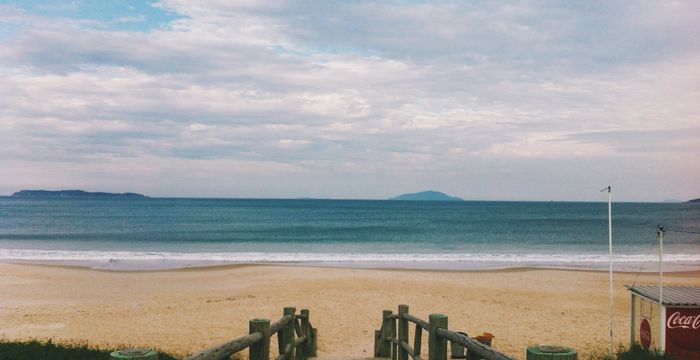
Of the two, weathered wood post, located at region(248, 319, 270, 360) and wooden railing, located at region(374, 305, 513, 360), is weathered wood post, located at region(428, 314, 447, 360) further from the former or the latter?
weathered wood post, located at region(248, 319, 270, 360)

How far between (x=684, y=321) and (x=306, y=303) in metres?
12.1

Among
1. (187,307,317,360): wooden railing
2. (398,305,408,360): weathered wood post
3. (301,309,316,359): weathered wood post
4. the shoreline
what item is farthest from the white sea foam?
(398,305,408,360): weathered wood post

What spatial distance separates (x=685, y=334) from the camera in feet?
30.0

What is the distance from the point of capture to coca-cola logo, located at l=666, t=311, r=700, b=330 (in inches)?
360

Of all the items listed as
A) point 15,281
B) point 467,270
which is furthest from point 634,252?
point 15,281

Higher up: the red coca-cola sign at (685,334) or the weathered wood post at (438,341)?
the weathered wood post at (438,341)

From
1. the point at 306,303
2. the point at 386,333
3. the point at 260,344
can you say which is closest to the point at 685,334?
the point at 386,333

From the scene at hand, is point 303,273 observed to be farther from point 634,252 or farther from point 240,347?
point 634,252

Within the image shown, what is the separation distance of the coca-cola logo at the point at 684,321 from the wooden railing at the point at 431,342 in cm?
364

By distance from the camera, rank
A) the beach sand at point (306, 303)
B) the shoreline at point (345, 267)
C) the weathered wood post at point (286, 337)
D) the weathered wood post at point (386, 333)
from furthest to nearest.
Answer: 1. the shoreline at point (345, 267)
2. the beach sand at point (306, 303)
3. the weathered wood post at point (386, 333)
4. the weathered wood post at point (286, 337)

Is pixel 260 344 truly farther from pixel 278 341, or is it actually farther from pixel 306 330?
pixel 306 330

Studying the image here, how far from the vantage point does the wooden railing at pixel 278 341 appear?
174 inches

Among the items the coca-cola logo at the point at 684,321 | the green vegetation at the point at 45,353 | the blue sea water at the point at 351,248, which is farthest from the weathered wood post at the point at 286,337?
the blue sea water at the point at 351,248

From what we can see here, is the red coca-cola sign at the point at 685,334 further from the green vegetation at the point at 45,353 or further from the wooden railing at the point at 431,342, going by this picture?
the green vegetation at the point at 45,353
